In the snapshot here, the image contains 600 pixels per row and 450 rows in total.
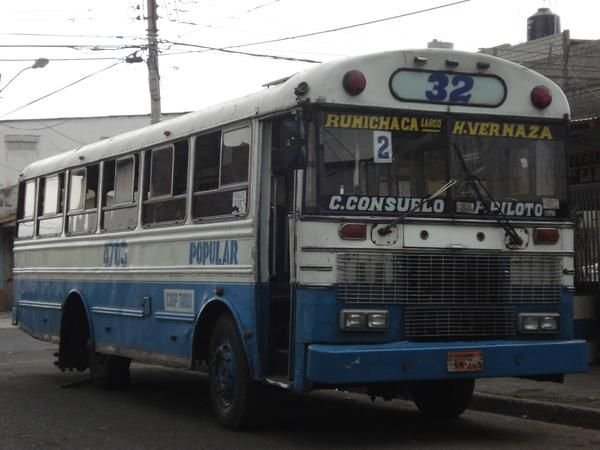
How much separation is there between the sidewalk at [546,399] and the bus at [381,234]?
0.79 metres

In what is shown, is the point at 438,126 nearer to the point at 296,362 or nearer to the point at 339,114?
the point at 339,114

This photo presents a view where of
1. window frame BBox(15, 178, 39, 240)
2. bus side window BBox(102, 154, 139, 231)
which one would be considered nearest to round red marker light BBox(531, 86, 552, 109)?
bus side window BBox(102, 154, 139, 231)

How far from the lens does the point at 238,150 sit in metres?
9.15

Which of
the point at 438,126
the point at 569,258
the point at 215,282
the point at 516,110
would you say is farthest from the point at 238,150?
the point at 569,258

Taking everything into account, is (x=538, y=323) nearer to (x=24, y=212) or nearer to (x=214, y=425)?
(x=214, y=425)

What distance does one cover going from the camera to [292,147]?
8055 millimetres

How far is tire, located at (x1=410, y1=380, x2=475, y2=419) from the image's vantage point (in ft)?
31.6

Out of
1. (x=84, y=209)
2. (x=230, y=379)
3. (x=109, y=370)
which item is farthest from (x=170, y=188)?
(x=109, y=370)

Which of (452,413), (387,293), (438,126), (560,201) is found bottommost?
(452,413)

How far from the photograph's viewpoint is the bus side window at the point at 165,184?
10141 mm

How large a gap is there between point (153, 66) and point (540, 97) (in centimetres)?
1470

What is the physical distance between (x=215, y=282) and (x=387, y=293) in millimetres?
1929

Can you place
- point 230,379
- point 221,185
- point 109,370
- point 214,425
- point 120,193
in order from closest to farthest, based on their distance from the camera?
point 230,379
point 221,185
point 214,425
point 120,193
point 109,370

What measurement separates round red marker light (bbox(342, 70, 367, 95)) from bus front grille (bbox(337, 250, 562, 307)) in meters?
1.28
